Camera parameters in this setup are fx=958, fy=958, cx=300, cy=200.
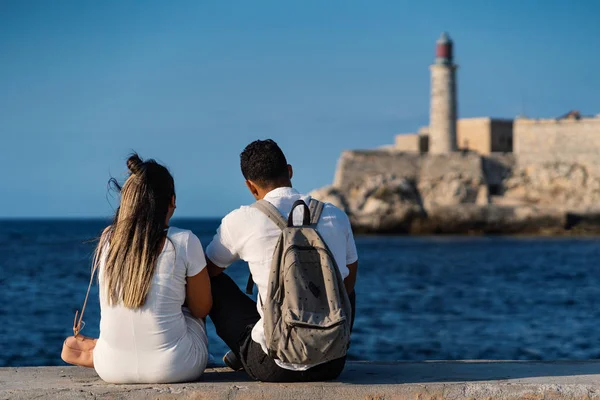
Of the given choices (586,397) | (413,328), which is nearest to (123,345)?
(586,397)

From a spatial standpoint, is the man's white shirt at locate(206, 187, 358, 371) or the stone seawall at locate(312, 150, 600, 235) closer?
the man's white shirt at locate(206, 187, 358, 371)

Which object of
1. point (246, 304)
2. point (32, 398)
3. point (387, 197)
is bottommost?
point (387, 197)

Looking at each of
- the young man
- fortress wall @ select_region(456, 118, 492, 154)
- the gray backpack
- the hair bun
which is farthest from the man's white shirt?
fortress wall @ select_region(456, 118, 492, 154)

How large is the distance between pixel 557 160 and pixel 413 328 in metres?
32.4

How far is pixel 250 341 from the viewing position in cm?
370

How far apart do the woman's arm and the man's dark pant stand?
0.27 ft

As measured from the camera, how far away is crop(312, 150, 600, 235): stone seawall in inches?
1646

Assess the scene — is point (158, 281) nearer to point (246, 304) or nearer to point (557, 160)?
point (246, 304)

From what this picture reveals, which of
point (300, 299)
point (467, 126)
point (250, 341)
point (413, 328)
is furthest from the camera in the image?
point (467, 126)

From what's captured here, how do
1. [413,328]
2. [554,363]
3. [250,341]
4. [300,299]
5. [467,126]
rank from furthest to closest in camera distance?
1. [467,126]
2. [413,328]
3. [554,363]
4. [250,341]
5. [300,299]

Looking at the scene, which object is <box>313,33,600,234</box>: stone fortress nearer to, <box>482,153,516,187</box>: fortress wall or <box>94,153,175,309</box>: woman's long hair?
<box>482,153,516,187</box>: fortress wall

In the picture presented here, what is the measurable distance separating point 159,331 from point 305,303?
59cm

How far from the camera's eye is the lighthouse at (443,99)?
141 feet

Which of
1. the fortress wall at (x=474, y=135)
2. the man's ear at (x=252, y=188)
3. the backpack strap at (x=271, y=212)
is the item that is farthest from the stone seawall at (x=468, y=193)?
the backpack strap at (x=271, y=212)
